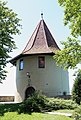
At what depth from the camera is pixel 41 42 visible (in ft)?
105

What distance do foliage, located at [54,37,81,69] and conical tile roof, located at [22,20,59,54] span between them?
12.5 meters

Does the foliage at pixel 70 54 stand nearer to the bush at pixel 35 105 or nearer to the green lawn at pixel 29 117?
the bush at pixel 35 105

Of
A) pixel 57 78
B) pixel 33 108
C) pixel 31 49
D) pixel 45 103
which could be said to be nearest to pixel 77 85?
pixel 45 103

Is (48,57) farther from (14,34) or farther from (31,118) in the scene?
(31,118)

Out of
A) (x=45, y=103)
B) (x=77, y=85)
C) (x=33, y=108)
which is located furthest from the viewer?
(x=77, y=85)

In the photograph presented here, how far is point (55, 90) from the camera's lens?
29.2 m

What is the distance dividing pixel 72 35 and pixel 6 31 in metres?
10.7

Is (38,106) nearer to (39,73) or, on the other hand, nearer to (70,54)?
(70,54)

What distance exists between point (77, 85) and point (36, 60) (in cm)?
1025

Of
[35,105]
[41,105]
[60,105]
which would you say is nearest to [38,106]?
[35,105]

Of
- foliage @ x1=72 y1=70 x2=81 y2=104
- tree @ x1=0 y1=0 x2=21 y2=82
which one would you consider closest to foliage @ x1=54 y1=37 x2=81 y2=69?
foliage @ x1=72 y1=70 x2=81 y2=104

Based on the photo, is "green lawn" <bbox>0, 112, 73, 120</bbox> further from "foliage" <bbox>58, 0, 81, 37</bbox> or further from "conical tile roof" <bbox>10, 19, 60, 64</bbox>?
"conical tile roof" <bbox>10, 19, 60, 64</bbox>

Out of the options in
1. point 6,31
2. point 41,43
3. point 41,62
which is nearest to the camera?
point 6,31

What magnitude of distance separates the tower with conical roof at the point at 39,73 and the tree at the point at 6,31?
4.89 metres
